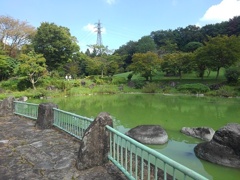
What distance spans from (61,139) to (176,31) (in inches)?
2222

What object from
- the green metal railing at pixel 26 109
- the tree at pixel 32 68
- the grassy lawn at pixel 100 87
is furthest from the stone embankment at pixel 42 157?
the tree at pixel 32 68

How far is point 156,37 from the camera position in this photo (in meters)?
61.0

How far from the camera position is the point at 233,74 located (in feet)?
83.5

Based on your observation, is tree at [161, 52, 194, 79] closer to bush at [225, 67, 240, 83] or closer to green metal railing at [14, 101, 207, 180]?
bush at [225, 67, 240, 83]

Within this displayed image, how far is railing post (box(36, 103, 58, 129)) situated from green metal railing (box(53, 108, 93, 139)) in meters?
0.13

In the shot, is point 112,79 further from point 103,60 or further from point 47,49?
point 47,49

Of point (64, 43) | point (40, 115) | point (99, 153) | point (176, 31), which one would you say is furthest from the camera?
point (176, 31)

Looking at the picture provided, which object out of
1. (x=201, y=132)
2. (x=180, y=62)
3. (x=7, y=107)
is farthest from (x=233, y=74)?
(x=7, y=107)

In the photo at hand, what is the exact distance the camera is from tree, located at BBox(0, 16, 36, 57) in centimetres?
3241

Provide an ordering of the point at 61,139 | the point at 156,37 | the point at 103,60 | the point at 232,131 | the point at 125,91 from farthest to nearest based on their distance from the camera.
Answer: the point at 156,37 → the point at 103,60 → the point at 125,91 → the point at 232,131 → the point at 61,139

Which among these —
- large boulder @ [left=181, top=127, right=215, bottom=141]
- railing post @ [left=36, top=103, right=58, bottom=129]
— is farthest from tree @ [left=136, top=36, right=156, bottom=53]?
railing post @ [left=36, top=103, right=58, bottom=129]

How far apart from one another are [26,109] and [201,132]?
6456mm

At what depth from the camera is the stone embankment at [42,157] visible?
128 inches

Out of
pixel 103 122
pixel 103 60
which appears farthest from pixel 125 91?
pixel 103 122
